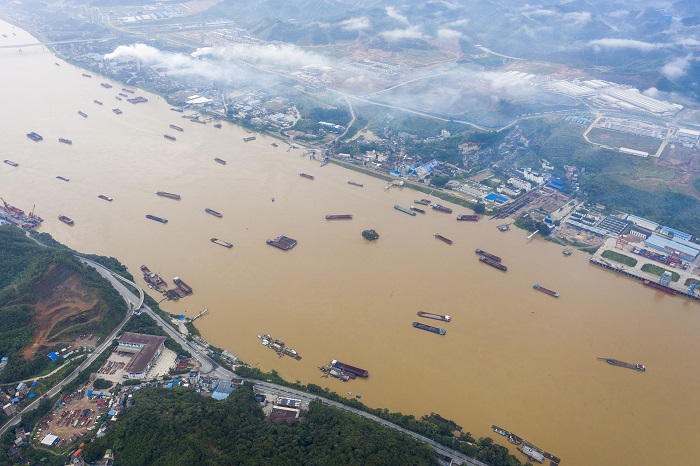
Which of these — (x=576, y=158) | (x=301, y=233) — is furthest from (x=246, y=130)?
(x=576, y=158)

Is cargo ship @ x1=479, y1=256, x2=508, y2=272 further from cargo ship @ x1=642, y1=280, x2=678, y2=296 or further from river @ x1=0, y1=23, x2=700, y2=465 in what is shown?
cargo ship @ x1=642, y1=280, x2=678, y2=296

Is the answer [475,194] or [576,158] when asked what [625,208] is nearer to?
[576,158]

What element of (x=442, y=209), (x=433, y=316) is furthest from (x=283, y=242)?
(x=442, y=209)

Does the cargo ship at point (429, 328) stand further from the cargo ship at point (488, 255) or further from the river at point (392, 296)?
the cargo ship at point (488, 255)

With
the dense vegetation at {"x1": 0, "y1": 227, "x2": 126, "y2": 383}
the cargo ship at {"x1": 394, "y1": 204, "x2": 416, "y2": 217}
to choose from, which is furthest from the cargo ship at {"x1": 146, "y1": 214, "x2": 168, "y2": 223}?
the cargo ship at {"x1": 394, "y1": 204, "x2": 416, "y2": 217}

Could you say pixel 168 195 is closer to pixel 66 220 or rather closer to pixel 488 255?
pixel 66 220

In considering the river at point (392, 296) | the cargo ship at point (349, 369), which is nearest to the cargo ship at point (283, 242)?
the river at point (392, 296)

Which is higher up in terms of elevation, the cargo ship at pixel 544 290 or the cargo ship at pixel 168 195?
the cargo ship at pixel 544 290
